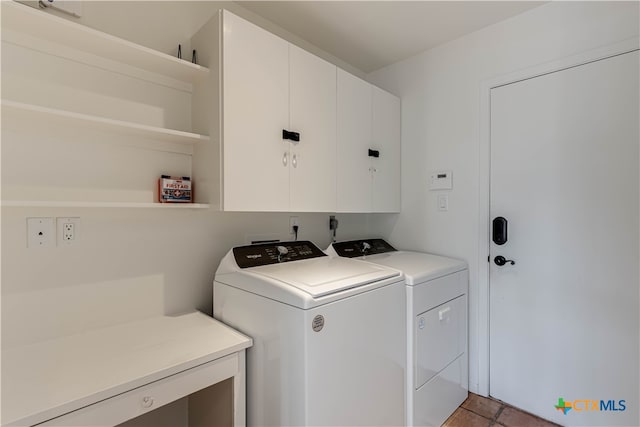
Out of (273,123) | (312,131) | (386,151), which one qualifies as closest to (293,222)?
(312,131)

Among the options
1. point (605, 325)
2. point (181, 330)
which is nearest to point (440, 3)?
point (605, 325)

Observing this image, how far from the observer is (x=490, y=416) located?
6.07 ft

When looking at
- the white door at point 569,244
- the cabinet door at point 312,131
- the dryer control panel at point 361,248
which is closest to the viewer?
the white door at point 569,244

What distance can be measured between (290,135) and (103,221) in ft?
3.21

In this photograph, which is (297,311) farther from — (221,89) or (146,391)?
(221,89)

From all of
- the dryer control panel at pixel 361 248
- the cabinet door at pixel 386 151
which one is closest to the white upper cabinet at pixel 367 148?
the cabinet door at pixel 386 151

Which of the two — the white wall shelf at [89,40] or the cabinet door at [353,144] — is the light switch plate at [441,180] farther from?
the white wall shelf at [89,40]

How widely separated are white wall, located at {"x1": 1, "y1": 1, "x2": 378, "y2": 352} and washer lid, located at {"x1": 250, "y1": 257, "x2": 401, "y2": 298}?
43 centimetres

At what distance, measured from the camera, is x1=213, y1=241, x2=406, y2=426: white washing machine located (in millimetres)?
1166

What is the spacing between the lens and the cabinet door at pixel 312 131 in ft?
5.54

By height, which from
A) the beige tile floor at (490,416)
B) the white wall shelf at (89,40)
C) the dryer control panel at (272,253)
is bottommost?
the beige tile floor at (490,416)

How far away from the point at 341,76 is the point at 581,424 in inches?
97.6

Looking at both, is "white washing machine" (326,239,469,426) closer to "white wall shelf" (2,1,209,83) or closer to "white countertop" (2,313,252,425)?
"white countertop" (2,313,252,425)

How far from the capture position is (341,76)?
196cm
